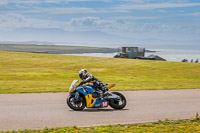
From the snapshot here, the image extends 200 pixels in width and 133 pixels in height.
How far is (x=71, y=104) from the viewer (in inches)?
447

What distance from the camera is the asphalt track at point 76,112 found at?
30.8ft

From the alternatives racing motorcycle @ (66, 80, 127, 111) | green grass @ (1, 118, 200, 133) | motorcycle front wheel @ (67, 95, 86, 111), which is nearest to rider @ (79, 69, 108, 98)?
racing motorcycle @ (66, 80, 127, 111)

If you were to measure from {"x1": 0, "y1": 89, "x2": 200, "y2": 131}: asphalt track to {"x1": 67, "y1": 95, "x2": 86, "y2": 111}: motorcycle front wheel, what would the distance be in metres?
0.18

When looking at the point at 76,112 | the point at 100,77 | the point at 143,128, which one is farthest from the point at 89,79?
the point at 100,77

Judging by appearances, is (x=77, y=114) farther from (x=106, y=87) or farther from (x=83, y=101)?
(x=106, y=87)

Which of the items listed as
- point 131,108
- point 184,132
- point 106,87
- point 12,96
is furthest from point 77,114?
point 12,96

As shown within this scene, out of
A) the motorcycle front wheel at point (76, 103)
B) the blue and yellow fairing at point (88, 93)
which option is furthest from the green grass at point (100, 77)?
the blue and yellow fairing at point (88, 93)

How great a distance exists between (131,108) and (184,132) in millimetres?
3923

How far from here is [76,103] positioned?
1142 cm

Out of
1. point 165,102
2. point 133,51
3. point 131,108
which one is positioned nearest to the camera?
point 131,108

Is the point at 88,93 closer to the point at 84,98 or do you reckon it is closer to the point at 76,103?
the point at 84,98

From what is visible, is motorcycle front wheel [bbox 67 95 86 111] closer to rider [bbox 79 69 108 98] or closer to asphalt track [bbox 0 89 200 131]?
asphalt track [bbox 0 89 200 131]

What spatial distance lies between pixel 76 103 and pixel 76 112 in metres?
0.47

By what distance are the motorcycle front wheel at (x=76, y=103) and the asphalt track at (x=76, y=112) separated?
0.59ft
